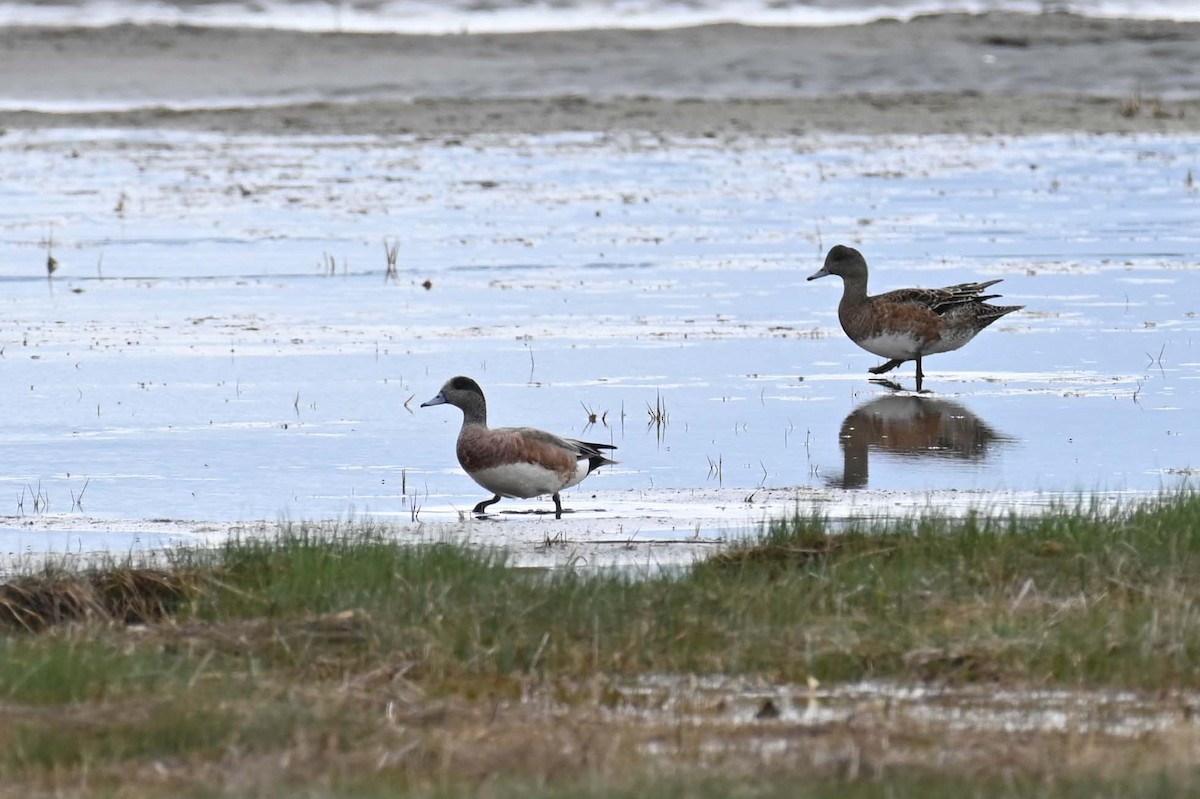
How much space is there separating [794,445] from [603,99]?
24.2 m

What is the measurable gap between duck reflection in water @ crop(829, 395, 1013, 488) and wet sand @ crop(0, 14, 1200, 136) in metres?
18.2

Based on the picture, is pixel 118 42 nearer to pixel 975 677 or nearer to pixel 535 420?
pixel 535 420

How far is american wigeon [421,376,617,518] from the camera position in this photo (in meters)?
9.71

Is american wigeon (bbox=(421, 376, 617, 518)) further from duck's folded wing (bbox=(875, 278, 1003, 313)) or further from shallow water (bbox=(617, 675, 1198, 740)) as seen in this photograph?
duck's folded wing (bbox=(875, 278, 1003, 313))

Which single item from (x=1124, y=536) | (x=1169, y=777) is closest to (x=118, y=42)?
(x=1124, y=536)

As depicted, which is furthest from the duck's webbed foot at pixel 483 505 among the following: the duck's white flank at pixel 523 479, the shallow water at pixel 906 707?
the shallow water at pixel 906 707

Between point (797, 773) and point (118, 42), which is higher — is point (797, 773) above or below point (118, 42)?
below

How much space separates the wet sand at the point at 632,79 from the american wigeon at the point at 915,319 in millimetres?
16904

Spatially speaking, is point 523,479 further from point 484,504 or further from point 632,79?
point 632,79

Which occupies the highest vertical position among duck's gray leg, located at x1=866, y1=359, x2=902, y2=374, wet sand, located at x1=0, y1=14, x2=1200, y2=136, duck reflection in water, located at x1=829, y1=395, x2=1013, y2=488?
wet sand, located at x1=0, y1=14, x2=1200, y2=136

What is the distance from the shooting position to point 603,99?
35219 millimetres

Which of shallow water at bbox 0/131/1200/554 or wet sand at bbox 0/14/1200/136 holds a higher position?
wet sand at bbox 0/14/1200/136

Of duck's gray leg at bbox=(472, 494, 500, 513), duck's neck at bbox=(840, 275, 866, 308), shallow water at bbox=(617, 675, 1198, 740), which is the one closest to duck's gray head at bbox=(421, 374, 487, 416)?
duck's gray leg at bbox=(472, 494, 500, 513)

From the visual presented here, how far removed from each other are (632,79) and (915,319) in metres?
24.5
